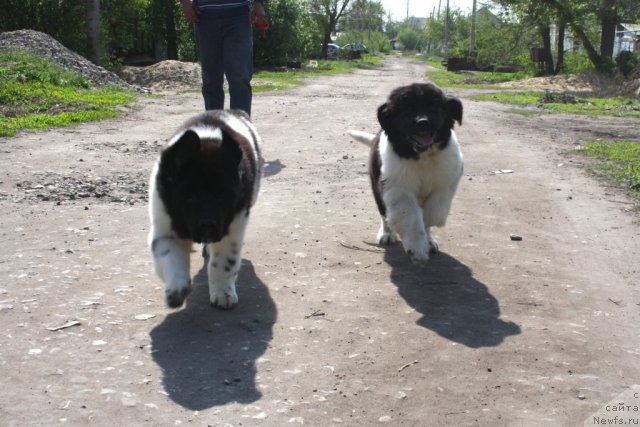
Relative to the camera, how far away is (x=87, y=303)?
4586mm

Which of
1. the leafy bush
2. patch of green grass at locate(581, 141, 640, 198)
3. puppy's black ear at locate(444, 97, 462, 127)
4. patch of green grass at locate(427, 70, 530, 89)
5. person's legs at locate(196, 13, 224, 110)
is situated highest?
the leafy bush

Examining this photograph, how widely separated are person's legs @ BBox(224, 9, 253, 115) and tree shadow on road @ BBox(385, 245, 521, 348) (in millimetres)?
3717

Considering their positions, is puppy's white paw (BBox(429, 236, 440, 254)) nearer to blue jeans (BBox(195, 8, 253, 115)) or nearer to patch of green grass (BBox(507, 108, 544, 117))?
blue jeans (BBox(195, 8, 253, 115))

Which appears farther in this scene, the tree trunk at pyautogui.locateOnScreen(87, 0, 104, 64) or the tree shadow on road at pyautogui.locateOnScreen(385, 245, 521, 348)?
the tree trunk at pyautogui.locateOnScreen(87, 0, 104, 64)

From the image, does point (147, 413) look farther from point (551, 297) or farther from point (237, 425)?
point (551, 297)

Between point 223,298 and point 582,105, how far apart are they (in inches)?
708

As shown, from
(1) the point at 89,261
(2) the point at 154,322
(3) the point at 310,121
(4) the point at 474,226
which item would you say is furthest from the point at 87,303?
(3) the point at 310,121

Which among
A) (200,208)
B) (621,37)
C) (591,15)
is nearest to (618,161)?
(200,208)

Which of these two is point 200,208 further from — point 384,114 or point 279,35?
point 279,35

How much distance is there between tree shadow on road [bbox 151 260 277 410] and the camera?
11.6 feet

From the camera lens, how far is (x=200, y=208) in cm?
407

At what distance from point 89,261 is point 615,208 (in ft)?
17.2

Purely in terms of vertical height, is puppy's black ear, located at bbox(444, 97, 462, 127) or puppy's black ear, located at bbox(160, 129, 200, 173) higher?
puppy's black ear, located at bbox(444, 97, 462, 127)

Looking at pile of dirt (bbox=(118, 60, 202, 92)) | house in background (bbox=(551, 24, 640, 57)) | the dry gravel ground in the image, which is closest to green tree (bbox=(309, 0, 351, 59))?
house in background (bbox=(551, 24, 640, 57))
